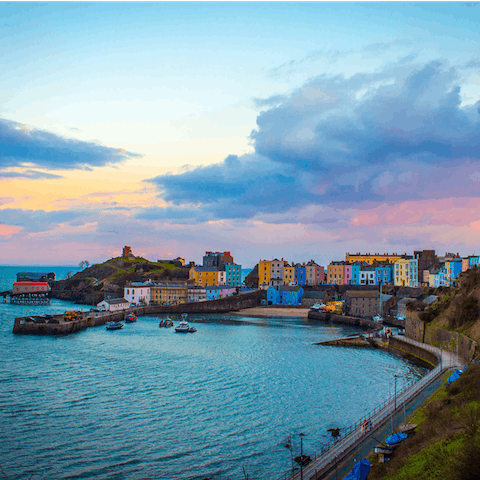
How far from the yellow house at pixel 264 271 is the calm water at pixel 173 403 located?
2857 inches

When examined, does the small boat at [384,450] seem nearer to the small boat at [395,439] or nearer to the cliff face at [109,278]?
the small boat at [395,439]

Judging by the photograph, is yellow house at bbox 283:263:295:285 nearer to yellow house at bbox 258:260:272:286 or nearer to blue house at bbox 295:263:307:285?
blue house at bbox 295:263:307:285

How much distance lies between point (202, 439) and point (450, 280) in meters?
84.5

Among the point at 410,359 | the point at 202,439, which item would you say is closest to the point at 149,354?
the point at 202,439

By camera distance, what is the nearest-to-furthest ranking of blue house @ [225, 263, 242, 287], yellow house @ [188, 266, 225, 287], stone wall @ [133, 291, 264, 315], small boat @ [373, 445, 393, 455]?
small boat @ [373, 445, 393, 455] → stone wall @ [133, 291, 264, 315] → yellow house @ [188, 266, 225, 287] → blue house @ [225, 263, 242, 287]

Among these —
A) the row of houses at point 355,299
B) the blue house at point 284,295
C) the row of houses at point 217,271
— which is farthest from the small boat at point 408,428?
the row of houses at point 217,271

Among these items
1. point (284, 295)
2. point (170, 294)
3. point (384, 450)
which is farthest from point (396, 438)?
point (284, 295)

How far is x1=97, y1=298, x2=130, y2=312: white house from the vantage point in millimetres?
90562

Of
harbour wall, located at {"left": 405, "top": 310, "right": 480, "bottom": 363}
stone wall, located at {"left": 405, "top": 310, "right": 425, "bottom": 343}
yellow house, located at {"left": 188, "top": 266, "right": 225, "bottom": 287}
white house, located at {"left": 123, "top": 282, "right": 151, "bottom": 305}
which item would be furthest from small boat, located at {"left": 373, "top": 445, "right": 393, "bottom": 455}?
yellow house, located at {"left": 188, "top": 266, "right": 225, "bottom": 287}

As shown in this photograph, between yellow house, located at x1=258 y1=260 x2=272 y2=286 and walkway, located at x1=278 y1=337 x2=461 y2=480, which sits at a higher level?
yellow house, located at x1=258 y1=260 x2=272 y2=286

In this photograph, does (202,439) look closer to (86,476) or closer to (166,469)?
(166,469)

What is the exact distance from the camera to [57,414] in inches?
1106

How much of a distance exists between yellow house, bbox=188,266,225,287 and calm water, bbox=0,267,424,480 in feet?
225

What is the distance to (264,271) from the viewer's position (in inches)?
5162
